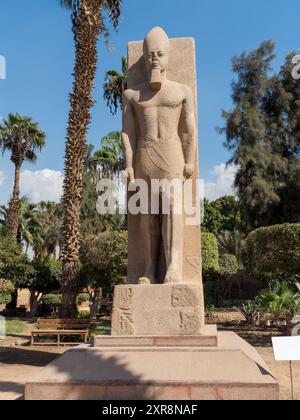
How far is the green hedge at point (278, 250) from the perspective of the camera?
14758 mm

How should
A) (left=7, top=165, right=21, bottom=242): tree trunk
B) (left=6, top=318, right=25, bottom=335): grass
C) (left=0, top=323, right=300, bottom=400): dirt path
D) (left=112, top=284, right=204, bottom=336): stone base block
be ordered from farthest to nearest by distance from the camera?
1. (left=7, top=165, right=21, bottom=242): tree trunk
2. (left=6, top=318, right=25, bottom=335): grass
3. (left=0, top=323, right=300, bottom=400): dirt path
4. (left=112, top=284, right=204, bottom=336): stone base block

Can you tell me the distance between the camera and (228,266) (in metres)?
27.1

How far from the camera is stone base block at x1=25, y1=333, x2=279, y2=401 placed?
3986 millimetres

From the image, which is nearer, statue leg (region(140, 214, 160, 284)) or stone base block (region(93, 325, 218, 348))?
stone base block (region(93, 325, 218, 348))

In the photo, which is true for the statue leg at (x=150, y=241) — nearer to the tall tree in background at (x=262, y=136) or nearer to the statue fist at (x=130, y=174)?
the statue fist at (x=130, y=174)

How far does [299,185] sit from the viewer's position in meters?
24.8

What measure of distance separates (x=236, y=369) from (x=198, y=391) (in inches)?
16.8

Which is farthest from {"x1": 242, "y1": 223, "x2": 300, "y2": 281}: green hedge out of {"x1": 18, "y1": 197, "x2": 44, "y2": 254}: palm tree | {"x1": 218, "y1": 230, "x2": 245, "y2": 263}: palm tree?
{"x1": 18, "y1": 197, "x2": 44, "y2": 254}: palm tree

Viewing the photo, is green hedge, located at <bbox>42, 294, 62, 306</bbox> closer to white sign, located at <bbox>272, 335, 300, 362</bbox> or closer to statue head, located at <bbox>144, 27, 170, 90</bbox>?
statue head, located at <bbox>144, 27, 170, 90</bbox>

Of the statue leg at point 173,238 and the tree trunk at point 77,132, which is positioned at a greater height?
the tree trunk at point 77,132

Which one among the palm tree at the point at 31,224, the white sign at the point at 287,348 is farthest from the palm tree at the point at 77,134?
the palm tree at the point at 31,224

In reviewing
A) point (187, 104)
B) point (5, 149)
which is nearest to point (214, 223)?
point (5, 149)

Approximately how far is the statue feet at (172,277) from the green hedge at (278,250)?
409 inches

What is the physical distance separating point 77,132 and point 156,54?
857 cm
